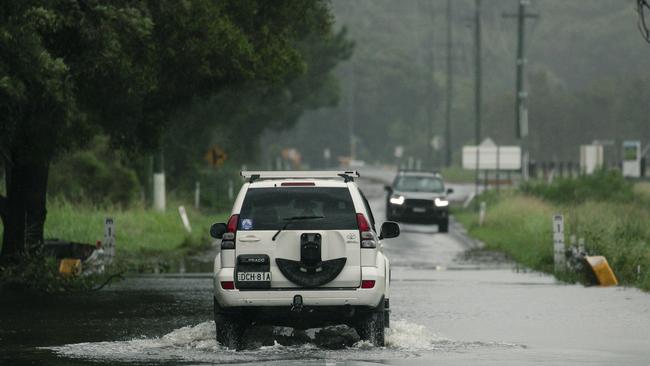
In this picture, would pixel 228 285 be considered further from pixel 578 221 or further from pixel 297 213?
pixel 578 221

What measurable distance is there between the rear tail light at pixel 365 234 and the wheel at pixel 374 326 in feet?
2.29

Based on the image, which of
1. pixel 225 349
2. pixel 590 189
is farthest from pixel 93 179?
pixel 225 349

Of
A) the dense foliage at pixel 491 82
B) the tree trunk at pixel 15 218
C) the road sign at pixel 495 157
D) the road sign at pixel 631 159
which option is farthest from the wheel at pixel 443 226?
the dense foliage at pixel 491 82

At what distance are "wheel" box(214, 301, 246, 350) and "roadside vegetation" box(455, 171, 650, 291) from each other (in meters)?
10.5

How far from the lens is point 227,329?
52.6ft

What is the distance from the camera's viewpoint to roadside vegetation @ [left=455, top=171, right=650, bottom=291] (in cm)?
2844

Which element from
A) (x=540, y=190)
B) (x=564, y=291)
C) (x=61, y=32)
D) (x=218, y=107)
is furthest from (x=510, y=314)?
(x=218, y=107)

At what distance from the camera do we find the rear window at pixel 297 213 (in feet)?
52.1

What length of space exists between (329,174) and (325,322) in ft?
5.30

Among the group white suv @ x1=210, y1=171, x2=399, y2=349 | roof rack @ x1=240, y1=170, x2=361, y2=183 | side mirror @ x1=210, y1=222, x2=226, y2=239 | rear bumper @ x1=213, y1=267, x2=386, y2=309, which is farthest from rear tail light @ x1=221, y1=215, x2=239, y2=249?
side mirror @ x1=210, y1=222, x2=226, y2=239

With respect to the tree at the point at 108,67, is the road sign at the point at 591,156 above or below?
below

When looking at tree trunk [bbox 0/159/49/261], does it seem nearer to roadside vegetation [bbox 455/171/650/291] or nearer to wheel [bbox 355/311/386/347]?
roadside vegetation [bbox 455/171/650/291]

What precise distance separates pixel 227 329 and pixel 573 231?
1713cm

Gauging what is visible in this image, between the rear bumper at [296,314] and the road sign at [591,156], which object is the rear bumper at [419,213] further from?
the rear bumper at [296,314]
